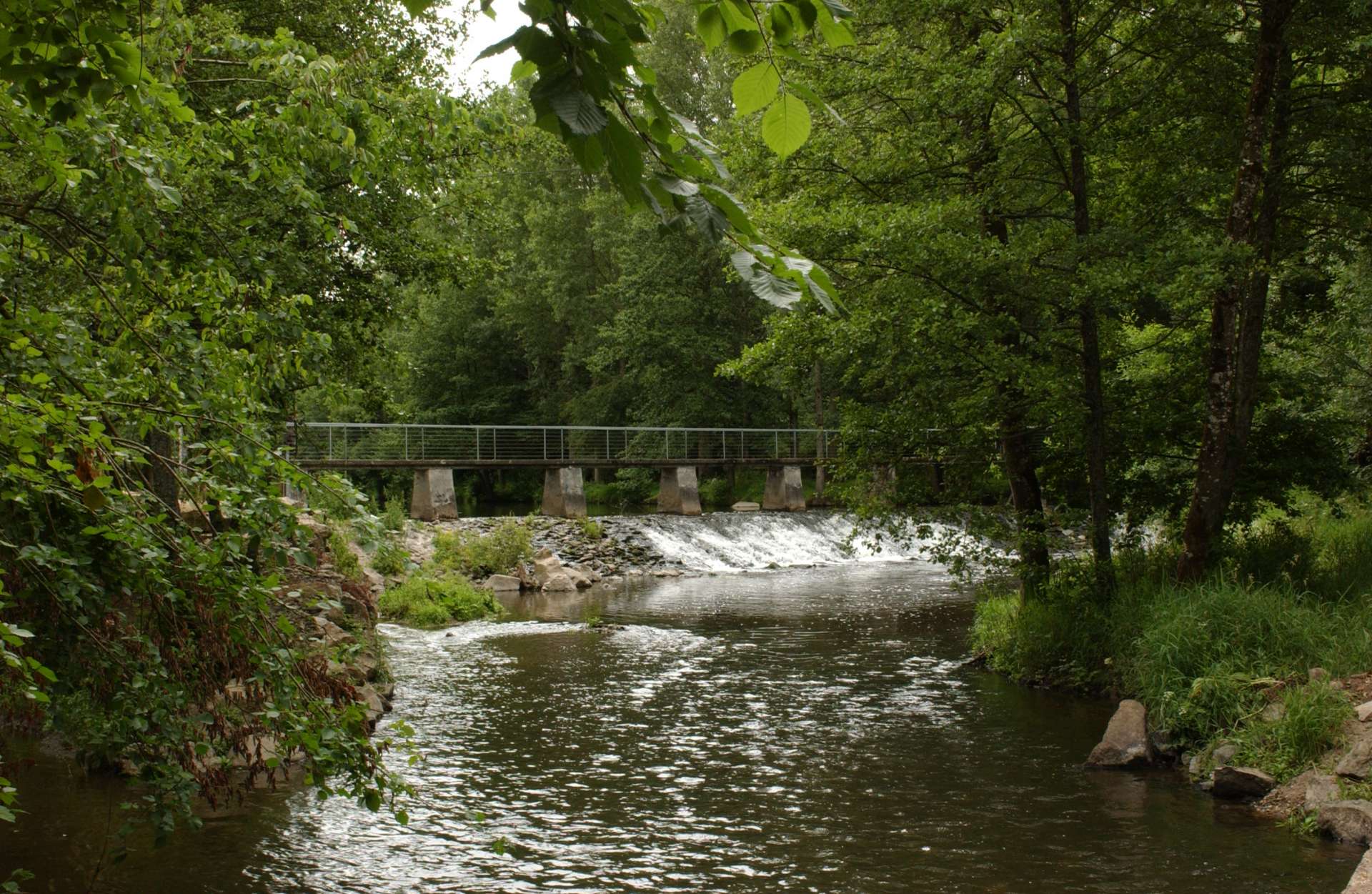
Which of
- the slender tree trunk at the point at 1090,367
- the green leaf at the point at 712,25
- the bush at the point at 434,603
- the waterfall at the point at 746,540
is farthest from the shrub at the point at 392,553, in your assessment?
the waterfall at the point at 746,540

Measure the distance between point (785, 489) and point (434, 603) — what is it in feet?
61.5

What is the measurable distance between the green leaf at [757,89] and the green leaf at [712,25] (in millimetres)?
319

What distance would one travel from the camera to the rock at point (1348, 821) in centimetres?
685

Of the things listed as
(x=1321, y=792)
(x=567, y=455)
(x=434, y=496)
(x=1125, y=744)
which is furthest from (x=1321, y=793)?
(x=567, y=455)

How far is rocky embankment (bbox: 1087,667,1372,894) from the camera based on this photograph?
7.02m

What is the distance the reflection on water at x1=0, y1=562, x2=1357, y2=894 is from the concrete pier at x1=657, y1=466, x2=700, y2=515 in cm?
1952

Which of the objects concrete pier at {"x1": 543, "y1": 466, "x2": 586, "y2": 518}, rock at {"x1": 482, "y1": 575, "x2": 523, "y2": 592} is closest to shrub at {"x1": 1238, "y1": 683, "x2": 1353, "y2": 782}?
rock at {"x1": 482, "y1": 575, "x2": 523, "y2": 592}

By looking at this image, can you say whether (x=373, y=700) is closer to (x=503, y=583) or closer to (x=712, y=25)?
(x=712, y=25)

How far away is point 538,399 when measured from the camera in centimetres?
4781

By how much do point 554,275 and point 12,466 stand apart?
39467 millimetres

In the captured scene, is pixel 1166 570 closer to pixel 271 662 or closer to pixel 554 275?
pixel 271 662

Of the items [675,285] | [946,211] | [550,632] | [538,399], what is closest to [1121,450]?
[946,211]

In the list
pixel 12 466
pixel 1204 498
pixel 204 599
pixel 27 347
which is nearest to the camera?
pixel 12 466

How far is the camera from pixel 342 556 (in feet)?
45.8
